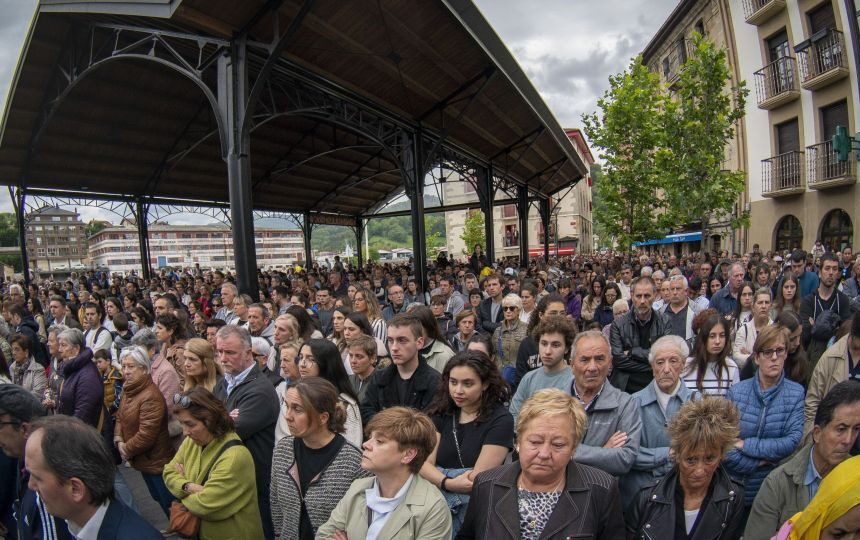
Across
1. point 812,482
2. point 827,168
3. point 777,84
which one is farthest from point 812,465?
point 777,84

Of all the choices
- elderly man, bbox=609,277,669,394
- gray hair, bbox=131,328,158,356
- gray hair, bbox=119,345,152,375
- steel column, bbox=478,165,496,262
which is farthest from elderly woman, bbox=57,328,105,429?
steel column, bbox=478,165,496,262

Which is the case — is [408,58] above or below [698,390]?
above

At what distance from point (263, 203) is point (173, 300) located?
16.1 metres

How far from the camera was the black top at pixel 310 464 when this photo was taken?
2.49 meters

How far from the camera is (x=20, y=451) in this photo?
8.37 feet

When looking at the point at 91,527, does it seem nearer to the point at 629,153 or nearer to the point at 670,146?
the point at 670,146

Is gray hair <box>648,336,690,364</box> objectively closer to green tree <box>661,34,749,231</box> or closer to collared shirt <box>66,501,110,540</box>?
collared shirt <box>66,501,110,540</box>

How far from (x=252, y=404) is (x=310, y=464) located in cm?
82

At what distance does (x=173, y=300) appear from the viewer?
668 cm

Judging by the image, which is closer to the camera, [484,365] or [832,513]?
[832,513]

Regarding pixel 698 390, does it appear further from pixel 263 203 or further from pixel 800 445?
pixel 263 203

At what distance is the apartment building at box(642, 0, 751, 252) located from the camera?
19281mm

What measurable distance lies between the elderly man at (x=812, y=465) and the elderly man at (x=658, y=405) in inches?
17.7

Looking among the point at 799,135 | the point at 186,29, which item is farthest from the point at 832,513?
the point at 799,135
